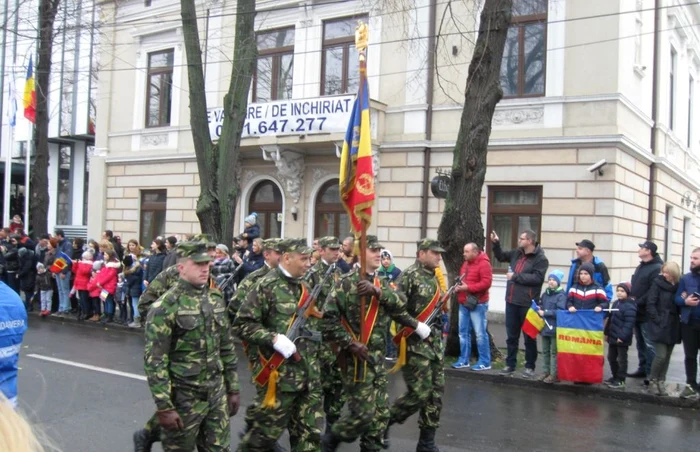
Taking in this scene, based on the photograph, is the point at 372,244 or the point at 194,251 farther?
the point at 372,244

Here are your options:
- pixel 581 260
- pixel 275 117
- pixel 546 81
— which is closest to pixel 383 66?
pixel 275 117

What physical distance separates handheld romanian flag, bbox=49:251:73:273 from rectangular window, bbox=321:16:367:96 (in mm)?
8024

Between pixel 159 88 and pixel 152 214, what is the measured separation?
4.23 m

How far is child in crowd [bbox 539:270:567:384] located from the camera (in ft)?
30.2

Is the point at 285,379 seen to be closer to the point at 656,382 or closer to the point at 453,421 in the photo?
the point at 453,421

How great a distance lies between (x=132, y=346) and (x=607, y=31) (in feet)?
39.7

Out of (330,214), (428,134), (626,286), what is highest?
(428,134)

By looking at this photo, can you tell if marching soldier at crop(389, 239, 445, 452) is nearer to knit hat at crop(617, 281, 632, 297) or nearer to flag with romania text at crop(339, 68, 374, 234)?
flag with romania text at crop(339, 68, 374, 234)

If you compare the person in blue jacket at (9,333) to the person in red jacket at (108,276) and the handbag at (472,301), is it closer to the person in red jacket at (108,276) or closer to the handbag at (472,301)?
the handbag at (472,301)

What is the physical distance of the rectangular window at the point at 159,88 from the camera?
855 inches

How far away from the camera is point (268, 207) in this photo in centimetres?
1955

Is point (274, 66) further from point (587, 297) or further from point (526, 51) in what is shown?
point (587, 297)

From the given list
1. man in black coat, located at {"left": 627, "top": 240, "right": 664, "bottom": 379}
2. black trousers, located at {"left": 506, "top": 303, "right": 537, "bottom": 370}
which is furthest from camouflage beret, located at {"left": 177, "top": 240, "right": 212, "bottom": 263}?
man in black coat, located at {"left": 627, "top": 240, "right": 664, "bottom": 379}

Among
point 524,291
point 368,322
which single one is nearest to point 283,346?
point 368,322
